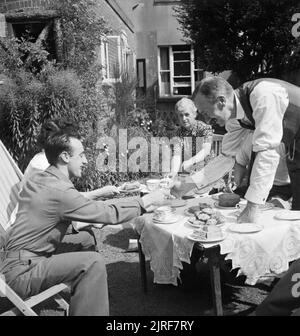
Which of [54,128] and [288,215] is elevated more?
[54,128]

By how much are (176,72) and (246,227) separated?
13937 millimetres

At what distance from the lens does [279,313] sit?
219 cm

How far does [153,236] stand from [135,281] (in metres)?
1.13

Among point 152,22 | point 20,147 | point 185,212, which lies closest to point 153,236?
point 185,212

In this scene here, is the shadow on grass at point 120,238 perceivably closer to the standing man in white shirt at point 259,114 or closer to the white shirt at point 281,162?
the white shirt at point 281,162

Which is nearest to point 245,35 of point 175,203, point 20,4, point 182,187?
point 20,4

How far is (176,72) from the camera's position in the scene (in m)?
15.8

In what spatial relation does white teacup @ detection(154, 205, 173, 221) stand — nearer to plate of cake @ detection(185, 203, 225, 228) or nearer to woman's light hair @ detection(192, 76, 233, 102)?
plate of cake @ detection(185, 203, 225, 228)

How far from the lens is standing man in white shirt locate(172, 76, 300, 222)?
244 cm

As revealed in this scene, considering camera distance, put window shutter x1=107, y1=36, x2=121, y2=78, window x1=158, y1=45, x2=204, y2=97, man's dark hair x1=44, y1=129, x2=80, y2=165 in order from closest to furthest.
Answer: man's dark hair x1=44, y1=129, x2=80, y2=165, window shutter x1=107, y1=36, x2=121, y2=78, window x1=158, y1=45, x2=204, y2=97

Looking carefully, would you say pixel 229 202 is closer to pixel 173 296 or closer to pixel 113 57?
pixel 173 296

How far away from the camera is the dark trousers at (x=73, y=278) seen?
7.40 ft

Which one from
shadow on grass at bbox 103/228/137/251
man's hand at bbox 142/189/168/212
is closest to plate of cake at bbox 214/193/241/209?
man's hand at bbox 142/189/168/212

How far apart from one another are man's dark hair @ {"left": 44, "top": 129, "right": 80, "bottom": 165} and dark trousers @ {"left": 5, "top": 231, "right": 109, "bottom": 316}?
0.60 meters
